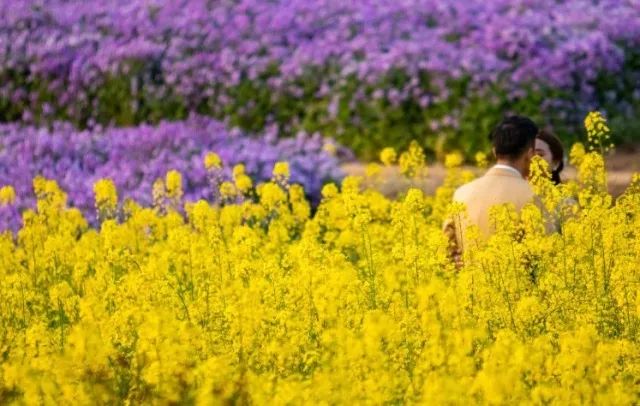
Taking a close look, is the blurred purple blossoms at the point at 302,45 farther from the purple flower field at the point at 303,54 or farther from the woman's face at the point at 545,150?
the woman's face at the point at 545,150

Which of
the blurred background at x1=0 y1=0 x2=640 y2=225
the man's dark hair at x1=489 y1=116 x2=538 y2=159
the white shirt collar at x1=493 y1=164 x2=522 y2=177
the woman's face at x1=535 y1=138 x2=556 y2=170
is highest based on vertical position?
the man's dark hair at x1=489 y1=116 x2=538 y2=159

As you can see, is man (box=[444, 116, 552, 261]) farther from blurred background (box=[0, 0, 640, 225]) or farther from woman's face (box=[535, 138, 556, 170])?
blurred background (box=[0, 0, 640, 225])

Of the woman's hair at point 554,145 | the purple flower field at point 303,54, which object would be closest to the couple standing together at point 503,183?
the woman's hair at point 554,145

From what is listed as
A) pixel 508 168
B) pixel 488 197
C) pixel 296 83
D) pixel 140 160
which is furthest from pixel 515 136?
pixel 296 83

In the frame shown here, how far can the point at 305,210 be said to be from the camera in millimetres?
8414

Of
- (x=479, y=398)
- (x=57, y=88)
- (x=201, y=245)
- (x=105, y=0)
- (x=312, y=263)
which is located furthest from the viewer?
(x=105, y=0)

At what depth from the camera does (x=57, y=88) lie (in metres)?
14.5

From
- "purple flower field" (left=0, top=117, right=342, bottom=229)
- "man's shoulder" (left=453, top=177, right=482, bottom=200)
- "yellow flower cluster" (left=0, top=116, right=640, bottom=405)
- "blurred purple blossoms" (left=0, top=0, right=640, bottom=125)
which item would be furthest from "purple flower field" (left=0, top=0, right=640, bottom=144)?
"yellow flower cluster" (left=0, top=116, right=640, bottom=405)

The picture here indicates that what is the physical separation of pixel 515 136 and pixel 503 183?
9.4 inches

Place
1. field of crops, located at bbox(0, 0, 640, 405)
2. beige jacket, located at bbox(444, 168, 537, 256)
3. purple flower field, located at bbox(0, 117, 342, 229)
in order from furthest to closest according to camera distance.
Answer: purple flower field, located at bbox(0, 117, 342, 229), beige jacket, located at bbox(444, 168, 537, 256), field of crops, located at bbox(0, 0, 640, 405)

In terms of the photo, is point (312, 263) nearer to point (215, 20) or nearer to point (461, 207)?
point (461, 207)

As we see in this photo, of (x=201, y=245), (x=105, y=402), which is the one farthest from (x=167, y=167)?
(x=105, y=402)

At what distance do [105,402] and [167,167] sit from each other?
18.4 feet

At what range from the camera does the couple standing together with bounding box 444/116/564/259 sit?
7137 millimetres
